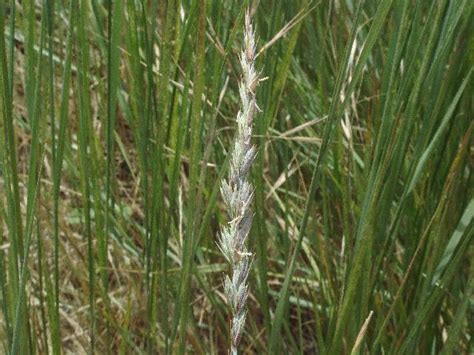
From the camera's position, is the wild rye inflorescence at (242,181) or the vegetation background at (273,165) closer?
the wild rye inflorescence at (242,181)

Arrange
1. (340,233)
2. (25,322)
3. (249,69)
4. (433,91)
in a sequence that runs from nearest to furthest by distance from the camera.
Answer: (249,69), (25,322), (433,91), (340,233)

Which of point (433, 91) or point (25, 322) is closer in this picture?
point (25, 322)

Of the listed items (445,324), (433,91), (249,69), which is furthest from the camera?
(445,324)

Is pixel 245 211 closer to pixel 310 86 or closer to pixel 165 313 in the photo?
pixel 165 313

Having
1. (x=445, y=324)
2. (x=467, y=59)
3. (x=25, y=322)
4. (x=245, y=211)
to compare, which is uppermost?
(x=467, y=59)

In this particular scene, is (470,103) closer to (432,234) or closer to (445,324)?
(432,234)

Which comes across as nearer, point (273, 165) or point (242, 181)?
point (242, 181)

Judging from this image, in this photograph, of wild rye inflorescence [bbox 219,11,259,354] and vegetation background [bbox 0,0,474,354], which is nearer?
wild rye inflorescence [bbox 219,11,259,354]

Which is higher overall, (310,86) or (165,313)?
(310,86)

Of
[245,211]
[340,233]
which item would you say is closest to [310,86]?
[340,233]
